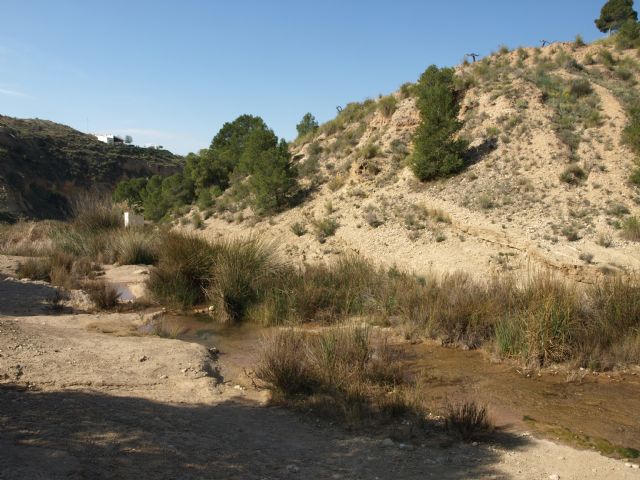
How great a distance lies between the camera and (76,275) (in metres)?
13.6

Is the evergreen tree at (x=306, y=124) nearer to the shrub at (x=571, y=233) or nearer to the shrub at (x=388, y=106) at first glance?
the shrub at (x=388, y=106)

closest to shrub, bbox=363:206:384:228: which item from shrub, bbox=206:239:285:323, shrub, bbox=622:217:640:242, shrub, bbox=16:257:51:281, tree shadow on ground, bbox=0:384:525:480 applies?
shrub, bbox=622:217:640:242

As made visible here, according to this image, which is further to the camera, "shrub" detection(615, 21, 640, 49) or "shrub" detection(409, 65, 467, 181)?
"shrub" detection(615, 21, 640, 49)

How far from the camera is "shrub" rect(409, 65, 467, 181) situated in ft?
76.8

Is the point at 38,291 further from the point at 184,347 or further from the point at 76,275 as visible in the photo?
the point at 184,347

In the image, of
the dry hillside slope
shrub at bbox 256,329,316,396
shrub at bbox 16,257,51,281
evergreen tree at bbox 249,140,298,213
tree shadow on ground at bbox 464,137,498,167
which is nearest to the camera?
shrub at bbox 256,329,316,396

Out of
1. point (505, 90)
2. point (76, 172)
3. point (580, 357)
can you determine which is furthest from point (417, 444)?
point (76, 172)

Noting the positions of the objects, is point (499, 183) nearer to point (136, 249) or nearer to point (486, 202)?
point (486, 202)

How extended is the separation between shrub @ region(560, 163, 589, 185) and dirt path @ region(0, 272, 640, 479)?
58.5ft

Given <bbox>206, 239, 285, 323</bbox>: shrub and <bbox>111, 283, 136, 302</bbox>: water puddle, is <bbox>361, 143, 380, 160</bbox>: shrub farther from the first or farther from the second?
<bbox>111, 283, 136, 302</bbox>: water puddle

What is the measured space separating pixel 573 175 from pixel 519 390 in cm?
1653

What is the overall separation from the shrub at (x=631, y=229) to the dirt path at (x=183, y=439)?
1360 cm

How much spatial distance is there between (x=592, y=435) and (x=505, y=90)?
25.6m

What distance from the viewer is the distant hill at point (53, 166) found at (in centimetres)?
4866
